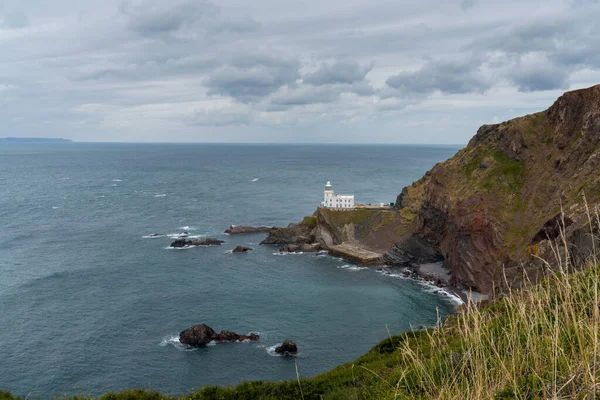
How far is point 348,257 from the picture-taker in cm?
9369

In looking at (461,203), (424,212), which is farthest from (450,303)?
(424,212)

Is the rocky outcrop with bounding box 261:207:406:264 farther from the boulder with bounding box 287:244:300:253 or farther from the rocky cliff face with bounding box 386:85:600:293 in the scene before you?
the rocky cliff face with bounding box 386:85:600:293

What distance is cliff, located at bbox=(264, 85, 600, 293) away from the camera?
189 feet

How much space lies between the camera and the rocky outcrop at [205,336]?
175 ft

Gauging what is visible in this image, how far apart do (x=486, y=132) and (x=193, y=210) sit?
88.0 meters

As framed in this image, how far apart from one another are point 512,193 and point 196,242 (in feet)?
212

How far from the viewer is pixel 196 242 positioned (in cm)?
9881

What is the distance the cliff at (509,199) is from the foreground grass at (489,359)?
1132 inches

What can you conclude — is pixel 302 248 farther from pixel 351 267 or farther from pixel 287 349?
pixel 287 349

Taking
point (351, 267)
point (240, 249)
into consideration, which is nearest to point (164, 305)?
point (240, 249)

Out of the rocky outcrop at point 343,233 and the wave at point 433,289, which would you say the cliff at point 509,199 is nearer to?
the rocky outcrop at point 343,233

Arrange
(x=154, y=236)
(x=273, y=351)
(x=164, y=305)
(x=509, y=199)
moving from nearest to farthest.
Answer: (x=273, y=351) → (x=164, y=305) → (x=509, y=199) → (x=154, y=236)

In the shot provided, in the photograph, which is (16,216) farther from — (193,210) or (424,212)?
(424,212)

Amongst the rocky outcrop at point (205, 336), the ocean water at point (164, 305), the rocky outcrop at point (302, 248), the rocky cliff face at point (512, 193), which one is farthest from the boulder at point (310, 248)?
the rocky outcrop at point (205, 336)
